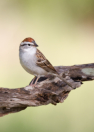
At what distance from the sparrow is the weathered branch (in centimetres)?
8

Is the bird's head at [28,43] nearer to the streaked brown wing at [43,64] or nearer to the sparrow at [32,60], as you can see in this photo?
the sparrow at [32,60]

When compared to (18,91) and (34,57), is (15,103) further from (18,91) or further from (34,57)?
(34,57)

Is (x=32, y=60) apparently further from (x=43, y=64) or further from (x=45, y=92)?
(x=45, y=92)

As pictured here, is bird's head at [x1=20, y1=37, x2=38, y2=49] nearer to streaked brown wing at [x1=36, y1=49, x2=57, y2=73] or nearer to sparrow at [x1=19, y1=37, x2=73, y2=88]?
sparrow at [x1=19, y1=37, x2=73, y2=88]

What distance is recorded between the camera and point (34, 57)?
8.16ft

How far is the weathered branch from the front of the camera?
2.12 m

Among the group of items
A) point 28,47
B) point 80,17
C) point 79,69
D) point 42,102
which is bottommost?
point 42,102

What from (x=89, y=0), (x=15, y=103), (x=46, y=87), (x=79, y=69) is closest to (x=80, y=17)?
(x=89, y=0)

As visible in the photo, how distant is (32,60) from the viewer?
2.46m

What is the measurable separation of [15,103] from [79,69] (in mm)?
828

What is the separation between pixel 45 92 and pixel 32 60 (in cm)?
33

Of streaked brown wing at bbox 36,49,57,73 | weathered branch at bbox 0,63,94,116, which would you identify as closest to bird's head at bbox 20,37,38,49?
streaked brown wing at bbox 36,49,57,73

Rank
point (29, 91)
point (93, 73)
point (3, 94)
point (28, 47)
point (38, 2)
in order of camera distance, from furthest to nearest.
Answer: point (38, 2)
point (93, 73)
point (28, 47)
point (29, 91)
point (3, 94)

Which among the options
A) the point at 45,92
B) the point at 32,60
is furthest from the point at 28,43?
the point at 45,92
